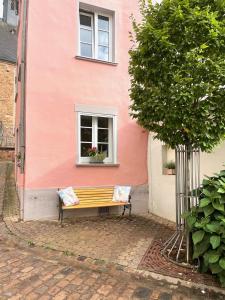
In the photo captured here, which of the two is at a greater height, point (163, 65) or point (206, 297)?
point (163, 65)

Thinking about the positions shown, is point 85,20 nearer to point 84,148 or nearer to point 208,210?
point 84,148

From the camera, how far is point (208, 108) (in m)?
4.40

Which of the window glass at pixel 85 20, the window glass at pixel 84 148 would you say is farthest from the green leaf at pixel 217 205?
the window glass at pixel 85 20

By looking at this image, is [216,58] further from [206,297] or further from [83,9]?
[83,9]

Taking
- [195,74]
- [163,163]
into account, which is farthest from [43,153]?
[195,74]

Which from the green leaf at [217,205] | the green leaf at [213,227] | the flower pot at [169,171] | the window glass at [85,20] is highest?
the window glass at [85,20]

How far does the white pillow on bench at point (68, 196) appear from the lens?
6.95m

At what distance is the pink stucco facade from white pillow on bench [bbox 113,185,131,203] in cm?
38

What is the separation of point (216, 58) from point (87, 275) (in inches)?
147

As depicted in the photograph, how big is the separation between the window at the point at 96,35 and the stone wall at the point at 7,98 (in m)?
16.7

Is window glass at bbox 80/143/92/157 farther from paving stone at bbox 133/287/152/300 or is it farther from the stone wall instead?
the stone wall

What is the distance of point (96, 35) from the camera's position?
325 inches

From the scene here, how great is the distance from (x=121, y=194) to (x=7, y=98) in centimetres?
1959

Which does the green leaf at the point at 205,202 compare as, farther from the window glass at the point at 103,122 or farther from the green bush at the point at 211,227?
the window glass at the point at 103,122
